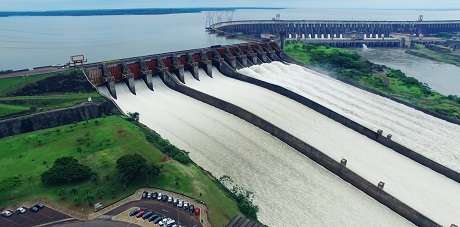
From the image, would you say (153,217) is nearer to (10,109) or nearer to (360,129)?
(10,109)

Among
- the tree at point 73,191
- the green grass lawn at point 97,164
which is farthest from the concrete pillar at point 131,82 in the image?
the tree at point 73,191

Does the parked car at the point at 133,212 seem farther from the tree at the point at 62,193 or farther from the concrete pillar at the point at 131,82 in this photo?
the concrete pillar at the point at 131,82

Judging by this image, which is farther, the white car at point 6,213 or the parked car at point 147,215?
the white car at point 6,213

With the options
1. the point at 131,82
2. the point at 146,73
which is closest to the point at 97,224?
the point at 131,82

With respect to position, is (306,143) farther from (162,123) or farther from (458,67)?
(458,67)

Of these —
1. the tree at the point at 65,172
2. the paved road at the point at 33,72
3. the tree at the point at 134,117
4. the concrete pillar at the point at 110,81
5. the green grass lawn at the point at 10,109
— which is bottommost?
the tree at the point at 65,172

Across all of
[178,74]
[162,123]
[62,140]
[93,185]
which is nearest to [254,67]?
[178,74]
